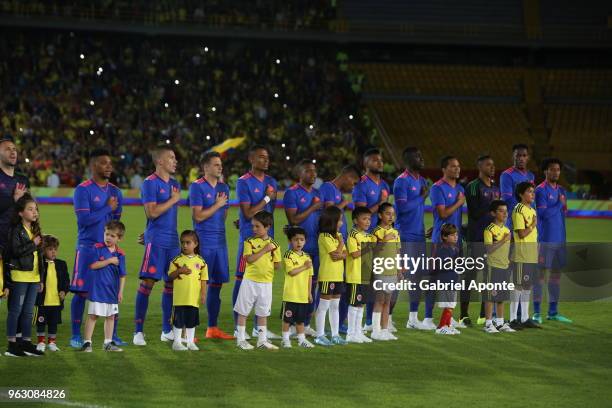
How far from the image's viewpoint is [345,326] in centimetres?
1239

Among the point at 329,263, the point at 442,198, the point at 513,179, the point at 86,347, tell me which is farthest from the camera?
the point at 513,179

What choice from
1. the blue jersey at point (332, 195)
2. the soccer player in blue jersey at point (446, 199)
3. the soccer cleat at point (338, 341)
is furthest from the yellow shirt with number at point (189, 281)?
the soccer player in blue jersey at point (446, 199)

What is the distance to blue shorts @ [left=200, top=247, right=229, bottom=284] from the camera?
11820 mm

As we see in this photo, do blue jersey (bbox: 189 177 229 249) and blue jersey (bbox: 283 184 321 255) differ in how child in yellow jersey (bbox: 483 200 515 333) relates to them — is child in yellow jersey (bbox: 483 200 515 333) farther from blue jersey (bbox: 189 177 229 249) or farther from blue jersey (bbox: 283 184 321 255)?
blue jersey (bbox: 189 177 229 249)

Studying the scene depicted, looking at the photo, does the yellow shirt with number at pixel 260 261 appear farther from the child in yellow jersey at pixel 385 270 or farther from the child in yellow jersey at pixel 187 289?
the child in yellow jersey at pixel 385 270

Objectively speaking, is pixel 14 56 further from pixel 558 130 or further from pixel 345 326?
pixel 345 326

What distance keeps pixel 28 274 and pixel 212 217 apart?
226cm

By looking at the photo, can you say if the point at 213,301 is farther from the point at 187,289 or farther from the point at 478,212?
the point at 478,212

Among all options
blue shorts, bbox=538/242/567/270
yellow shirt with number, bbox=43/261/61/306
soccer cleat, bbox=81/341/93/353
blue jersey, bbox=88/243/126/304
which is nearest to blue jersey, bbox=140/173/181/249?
blue jersey, bbox=88/243/126/304

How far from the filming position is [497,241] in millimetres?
12758

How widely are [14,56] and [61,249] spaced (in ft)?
79.6

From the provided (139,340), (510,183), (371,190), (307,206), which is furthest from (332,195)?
(139,340)

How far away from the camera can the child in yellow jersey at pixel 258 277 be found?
36.7 feet

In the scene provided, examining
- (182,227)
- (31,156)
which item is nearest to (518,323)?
(182,227)
